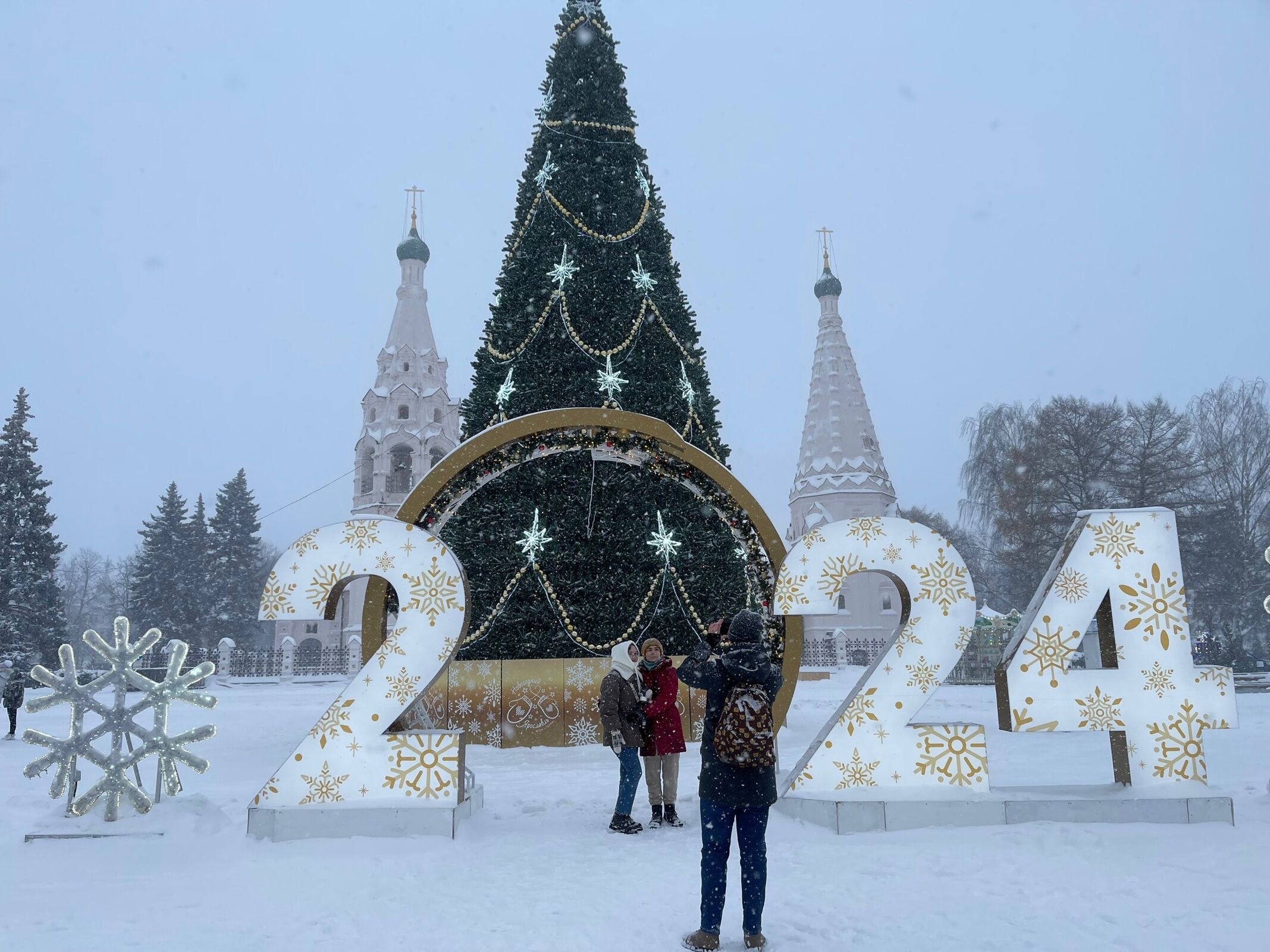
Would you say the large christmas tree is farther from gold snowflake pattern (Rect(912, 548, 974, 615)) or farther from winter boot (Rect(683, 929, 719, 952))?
winter boot (Rect(683, 929, 719, 952))

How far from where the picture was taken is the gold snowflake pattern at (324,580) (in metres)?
6.76

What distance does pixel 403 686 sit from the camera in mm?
6699

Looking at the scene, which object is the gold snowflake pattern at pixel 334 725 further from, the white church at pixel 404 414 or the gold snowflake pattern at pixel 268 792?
the white church at pixel 404 414

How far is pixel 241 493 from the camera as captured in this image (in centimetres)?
4825

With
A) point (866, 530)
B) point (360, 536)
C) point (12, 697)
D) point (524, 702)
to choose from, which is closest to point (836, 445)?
point (524, 702)

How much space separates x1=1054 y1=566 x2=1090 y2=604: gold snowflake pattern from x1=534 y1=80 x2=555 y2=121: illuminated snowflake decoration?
11.4m

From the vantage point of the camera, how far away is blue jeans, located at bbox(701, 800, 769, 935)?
13.6ft

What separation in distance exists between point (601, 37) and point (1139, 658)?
42.4 feet

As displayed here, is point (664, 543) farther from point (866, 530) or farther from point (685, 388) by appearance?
point (866, 530)

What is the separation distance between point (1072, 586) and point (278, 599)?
6.12 metres

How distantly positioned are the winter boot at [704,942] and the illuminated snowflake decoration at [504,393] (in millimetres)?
9561

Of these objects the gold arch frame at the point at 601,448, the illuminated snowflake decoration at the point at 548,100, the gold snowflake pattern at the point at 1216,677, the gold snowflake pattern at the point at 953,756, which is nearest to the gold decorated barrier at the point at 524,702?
the gold arch frame at the point at 601,448

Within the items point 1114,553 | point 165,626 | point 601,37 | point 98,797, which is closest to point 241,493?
point 165,626

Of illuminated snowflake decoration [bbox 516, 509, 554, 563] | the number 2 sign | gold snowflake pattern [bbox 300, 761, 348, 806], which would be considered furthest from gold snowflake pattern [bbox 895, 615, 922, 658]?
illuminated snowflake decoration [bbox 516, 509, 554, 563]
